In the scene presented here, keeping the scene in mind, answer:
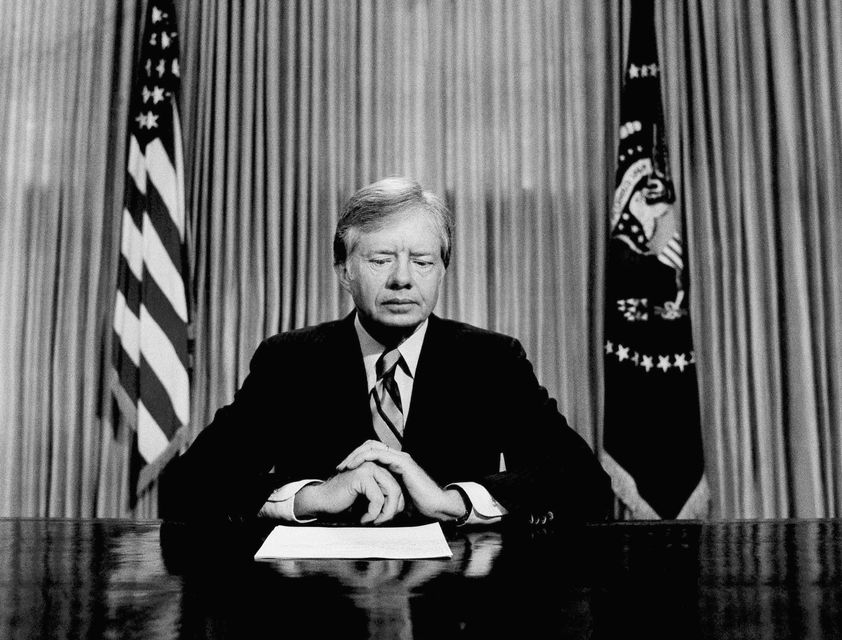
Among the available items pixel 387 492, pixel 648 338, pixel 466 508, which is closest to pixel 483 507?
pixel 466 508

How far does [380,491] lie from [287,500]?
0.64 ft

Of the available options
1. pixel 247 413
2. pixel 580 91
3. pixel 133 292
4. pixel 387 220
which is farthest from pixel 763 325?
pixel 133 292

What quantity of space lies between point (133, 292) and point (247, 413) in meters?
1.61

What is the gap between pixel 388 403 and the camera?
70.0 inches

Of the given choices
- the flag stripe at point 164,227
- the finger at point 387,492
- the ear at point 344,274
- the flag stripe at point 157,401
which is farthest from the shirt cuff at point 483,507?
the flag stripe at point 164,227

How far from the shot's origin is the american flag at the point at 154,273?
3.03m

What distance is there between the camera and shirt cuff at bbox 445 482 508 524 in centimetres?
139

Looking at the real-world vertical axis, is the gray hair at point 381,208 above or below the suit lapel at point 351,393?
above

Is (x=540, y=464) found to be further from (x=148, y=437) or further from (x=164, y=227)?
(x=164, y=227)

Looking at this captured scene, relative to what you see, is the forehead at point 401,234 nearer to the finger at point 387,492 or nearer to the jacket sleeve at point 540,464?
the jacket sleeve at point 540,464

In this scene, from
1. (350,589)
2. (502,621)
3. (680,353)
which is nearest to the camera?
(502,621)

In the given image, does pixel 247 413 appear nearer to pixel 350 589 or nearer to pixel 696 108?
pixel 350 589

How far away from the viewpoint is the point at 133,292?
3.13 metres

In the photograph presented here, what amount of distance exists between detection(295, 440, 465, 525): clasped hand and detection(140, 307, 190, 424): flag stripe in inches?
70.1
